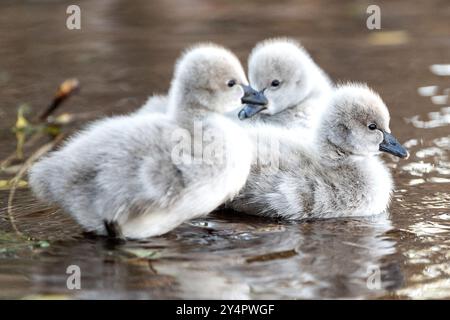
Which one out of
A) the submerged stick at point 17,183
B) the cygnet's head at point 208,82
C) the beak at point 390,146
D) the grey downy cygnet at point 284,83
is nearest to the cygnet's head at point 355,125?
the beak at point 390,146

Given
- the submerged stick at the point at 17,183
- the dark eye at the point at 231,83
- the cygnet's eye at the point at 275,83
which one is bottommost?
the submerged stick at the point at 17,183

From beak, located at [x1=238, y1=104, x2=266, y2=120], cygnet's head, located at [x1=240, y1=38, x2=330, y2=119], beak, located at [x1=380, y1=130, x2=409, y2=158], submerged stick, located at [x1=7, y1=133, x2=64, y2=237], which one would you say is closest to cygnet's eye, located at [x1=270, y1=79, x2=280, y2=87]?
cygnet's head, located at [x1=240, y1=38, x2=330, y2=119]

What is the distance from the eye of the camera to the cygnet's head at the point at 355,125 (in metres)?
5.34

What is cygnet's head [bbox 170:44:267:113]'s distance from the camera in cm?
477

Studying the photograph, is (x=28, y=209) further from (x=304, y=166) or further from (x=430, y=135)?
(x=430, y=135)

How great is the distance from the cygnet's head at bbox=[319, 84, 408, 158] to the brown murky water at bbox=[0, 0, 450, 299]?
40 centimetres

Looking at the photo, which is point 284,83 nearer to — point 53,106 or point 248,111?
point 248,111

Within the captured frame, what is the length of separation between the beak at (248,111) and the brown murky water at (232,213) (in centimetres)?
61

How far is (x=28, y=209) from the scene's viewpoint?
5383 millimetres

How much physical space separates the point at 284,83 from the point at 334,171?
1.11m

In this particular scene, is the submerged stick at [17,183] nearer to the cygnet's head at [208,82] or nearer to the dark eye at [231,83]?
the cygnet's head at [208,82]
